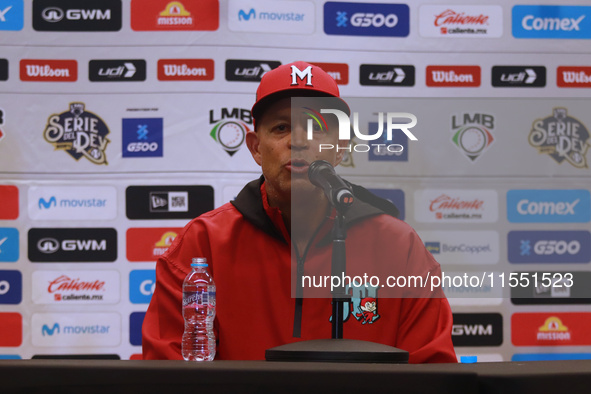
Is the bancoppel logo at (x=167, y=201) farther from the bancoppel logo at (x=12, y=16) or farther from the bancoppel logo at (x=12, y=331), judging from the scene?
the bancoppel logo at (x=12, y=16)

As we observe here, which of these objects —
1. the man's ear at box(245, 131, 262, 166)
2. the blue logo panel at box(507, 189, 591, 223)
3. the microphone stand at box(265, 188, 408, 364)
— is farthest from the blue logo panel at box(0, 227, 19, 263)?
the blue logo panel at box(507, 189, 591, 223)

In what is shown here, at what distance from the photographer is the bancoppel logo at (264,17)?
8.68 feet

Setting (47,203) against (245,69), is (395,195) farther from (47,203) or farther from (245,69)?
(47,203)

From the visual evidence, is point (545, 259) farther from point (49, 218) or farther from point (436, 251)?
point (49, 218)

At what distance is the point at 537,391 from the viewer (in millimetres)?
642

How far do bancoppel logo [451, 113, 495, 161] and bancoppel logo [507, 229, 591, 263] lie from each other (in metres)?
0.43

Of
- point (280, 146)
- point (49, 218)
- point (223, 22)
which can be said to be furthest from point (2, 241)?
point (280, 146)

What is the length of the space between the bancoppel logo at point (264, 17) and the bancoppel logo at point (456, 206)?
943 mm

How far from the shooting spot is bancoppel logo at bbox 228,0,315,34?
2.65 m

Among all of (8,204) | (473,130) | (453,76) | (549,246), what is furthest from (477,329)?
(8,204)

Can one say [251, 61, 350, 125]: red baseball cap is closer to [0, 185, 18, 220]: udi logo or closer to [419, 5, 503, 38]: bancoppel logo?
[419, 5, 503, 38]: bancoppel logo

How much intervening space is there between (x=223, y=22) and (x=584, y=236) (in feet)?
6.15

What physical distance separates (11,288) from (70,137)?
2.27 feet

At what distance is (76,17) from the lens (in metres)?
2.62
